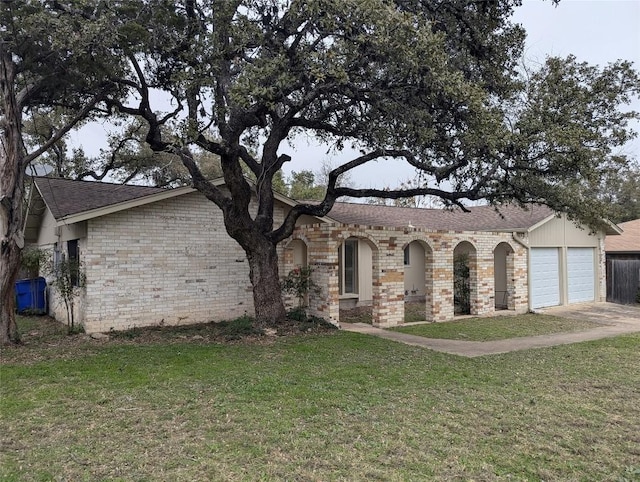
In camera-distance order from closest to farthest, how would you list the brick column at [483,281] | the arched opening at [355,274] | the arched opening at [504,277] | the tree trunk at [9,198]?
the tree trunk at [9,198]
the brick column at [483,281]
the arched opening at [504,277]
the arched opening at [355,274]

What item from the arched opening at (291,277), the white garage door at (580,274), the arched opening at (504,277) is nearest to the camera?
the arched opening at (291,277)

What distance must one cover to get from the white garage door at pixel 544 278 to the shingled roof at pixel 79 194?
12111mm

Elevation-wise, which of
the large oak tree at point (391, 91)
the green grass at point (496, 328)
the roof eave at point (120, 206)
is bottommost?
the green grass at point (496, 328)

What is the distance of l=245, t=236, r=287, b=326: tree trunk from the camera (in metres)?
10.4

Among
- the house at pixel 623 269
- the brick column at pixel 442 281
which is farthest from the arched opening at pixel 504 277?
the house at pixel 623 269

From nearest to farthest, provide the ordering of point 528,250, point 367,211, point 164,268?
point 164,268 → point 528,250 → point 367,211

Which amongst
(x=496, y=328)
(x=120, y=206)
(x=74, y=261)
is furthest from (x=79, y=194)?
(x=496, y=328)

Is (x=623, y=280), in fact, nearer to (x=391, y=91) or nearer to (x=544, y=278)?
(x=544, y=278)

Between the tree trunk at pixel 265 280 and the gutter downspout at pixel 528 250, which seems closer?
the tree trunk at pixel 265 280

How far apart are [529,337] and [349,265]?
702cm

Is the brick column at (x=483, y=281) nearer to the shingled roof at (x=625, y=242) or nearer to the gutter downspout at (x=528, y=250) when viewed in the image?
the gutter downspout at (x=528, y=250)

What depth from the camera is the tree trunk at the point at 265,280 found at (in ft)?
34.0

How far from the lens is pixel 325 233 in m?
11.3

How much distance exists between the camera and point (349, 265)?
16.1m
